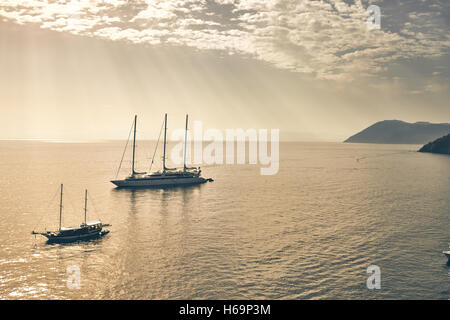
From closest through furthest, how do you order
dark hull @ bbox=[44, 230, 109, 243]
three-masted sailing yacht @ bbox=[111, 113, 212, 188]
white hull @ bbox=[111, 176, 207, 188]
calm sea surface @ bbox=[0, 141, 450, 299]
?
calm sea surface @ bbox=[0, 141, 450, 299] → dark hull @ bbox=[44, 230, 109, 243] → white hull @ bbox=[111, 176, 207, 188] → three-masted sailing yacht @ bbox=[111, 113, 212, 188]

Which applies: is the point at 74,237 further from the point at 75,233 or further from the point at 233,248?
the point at 233,248

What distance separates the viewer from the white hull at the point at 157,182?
89.6 metres

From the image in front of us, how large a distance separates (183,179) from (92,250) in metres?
62.7

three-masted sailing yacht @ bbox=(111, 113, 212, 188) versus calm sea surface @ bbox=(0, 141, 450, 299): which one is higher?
three-masted sailing yacht @ bbox=(111, 113, 212, 188)

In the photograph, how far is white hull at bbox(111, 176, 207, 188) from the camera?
89.6 meters

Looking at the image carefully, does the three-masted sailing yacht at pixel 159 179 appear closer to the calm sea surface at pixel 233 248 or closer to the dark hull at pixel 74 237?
the calm sea surface at pixel 233 248

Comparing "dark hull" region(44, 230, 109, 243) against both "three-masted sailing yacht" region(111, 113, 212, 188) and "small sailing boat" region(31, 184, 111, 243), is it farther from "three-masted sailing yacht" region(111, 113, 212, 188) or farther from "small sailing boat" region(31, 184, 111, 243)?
"three-masted sailing yacht" region(111, 113, 212, 188)

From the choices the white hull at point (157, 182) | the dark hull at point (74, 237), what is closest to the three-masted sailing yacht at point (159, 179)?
the white hull at point (157, 182)

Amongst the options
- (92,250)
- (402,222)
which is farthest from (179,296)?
(402,222)

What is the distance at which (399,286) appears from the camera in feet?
94.4

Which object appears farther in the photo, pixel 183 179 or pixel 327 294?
pixel 183 179

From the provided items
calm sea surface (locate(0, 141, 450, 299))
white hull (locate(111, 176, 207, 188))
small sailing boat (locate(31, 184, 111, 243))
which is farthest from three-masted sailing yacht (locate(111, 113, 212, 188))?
small sailing boat (locate(31, 184, 111, 243))
